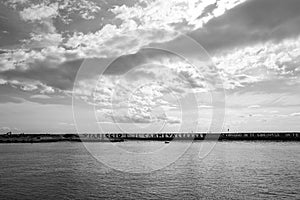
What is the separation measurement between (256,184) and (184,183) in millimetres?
9989

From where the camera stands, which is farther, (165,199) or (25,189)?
(25,189)

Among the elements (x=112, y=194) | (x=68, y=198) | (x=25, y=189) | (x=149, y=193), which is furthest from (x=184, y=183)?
(x=25, y=189)

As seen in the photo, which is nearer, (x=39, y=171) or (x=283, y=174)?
(x=283, y=174)

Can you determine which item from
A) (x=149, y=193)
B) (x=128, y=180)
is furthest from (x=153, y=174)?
(x=149, y=193)

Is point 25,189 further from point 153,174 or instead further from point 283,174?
point 283,174

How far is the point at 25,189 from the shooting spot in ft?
126

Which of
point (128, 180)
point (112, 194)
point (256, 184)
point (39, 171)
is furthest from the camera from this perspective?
point (39, 171)

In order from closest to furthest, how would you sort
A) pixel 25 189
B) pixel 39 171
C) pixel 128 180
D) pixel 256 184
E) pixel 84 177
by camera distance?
pixel 25 189 → pixel 256 184 → pixel 128 180 → pixel 84 177 → pixel 39 171

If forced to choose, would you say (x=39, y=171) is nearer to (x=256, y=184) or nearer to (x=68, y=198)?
(x=68, y=198)

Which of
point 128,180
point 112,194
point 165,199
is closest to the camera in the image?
point 165,199

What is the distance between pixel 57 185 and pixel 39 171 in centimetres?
1529

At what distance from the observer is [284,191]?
1431 inches

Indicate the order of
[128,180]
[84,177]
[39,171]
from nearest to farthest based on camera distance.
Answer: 1. [128,180]
2. [84,177]
3. [39,171]

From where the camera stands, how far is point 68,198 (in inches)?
1342
